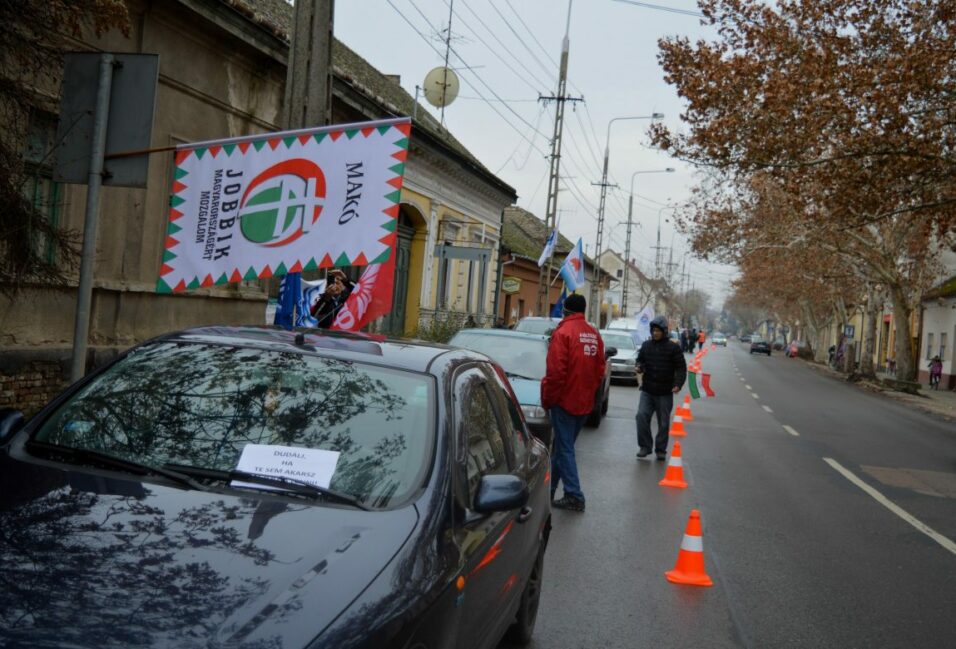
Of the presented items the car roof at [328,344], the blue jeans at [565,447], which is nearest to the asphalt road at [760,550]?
the blue jeans at [565,447]

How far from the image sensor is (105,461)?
11.0 ft

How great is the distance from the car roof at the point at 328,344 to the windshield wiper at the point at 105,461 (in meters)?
0.73

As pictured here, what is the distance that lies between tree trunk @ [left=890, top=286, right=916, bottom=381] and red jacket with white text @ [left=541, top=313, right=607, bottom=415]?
32863mm

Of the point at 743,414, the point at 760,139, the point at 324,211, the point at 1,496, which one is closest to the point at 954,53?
the point at 760,139

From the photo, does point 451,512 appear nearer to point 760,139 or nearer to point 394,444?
point 394,444

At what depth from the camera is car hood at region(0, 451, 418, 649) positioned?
2.31 m

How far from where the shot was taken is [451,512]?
325 cm

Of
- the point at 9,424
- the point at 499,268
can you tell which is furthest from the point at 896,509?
the point at 499,268

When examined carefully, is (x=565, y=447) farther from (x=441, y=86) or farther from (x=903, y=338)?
(x=903, y=338)

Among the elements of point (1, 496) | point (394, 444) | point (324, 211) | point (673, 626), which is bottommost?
point (673, 626)

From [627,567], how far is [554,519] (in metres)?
1.55

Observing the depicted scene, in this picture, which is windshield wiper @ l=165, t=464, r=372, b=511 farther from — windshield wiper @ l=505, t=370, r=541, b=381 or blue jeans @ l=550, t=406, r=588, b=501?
windshield wiper @ l=505, t=370, r=541, b=381

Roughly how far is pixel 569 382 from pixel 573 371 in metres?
0.11

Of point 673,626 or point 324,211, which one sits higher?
point 324,211
